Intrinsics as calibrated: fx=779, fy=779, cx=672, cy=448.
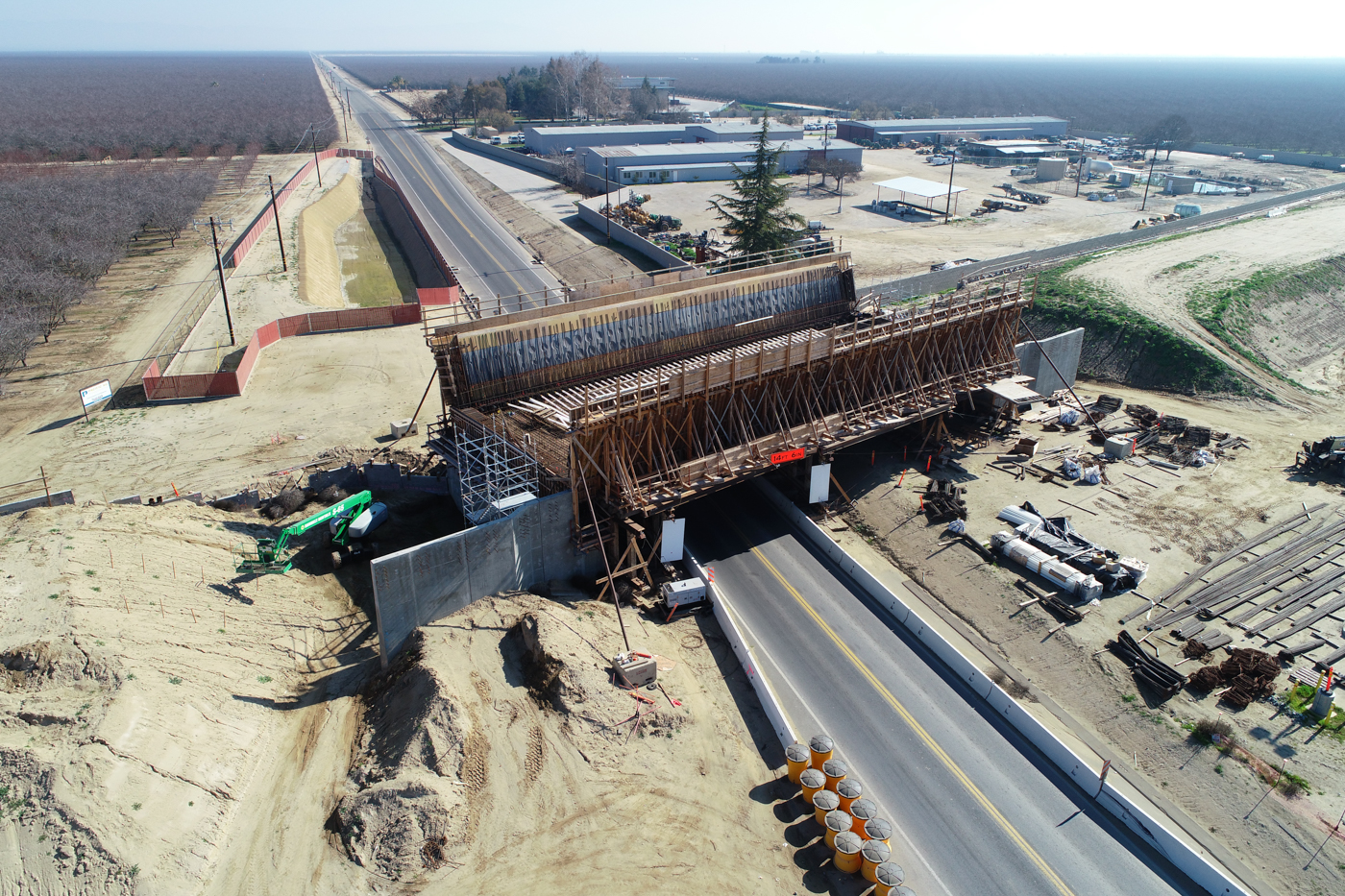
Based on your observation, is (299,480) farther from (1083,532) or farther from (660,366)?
(1083,532)

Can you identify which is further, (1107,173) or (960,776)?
(1107,173)

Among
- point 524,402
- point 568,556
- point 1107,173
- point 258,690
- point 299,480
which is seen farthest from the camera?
point 1107,173

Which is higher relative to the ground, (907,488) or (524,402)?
(524,402)

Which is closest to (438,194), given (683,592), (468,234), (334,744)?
(468,234)

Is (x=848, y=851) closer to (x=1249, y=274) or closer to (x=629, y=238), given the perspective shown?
(x=1249, y=274)

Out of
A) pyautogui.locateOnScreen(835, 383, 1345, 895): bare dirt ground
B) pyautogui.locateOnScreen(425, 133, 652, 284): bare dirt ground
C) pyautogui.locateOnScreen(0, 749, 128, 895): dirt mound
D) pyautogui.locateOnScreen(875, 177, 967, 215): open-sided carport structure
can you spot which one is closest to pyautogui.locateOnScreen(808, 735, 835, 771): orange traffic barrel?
pyautogui.locateOnScreen(835, 383, 1345, 895): bare dirt ground

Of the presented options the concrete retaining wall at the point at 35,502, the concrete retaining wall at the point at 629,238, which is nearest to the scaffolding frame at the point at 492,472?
the concrete retaining wall at the point at 35,502

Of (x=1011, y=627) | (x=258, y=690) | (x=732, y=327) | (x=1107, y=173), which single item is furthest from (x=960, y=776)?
(x=1107, y=173)
